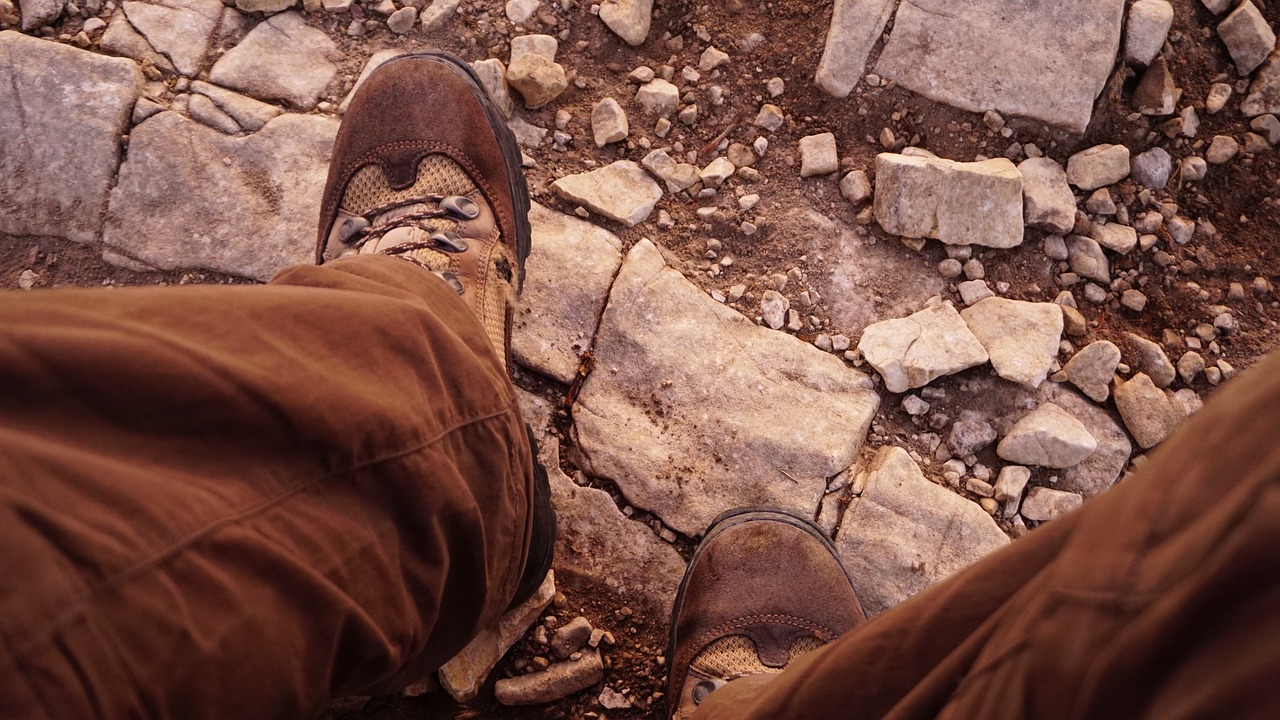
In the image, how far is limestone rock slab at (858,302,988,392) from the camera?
1.85 metres

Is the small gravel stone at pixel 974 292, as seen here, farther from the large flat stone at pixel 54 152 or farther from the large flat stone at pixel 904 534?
the large flat stone at pixel 54 152

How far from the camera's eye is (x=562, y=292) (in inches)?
79.1

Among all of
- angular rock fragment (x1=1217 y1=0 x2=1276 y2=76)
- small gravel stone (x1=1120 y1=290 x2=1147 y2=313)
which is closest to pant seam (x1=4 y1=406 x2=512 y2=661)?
small gravel stone (x1=1120 y1=290 x2=1147 y2=313)

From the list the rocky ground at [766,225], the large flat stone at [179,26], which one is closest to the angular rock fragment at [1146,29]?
the rocky ground at [766,225]

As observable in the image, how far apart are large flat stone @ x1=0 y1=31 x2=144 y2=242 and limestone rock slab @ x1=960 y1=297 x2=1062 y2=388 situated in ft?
7.86

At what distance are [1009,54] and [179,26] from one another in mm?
2384

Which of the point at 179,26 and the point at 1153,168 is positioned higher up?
the point at 179,26

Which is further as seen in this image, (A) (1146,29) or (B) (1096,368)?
(A) (1146,29)

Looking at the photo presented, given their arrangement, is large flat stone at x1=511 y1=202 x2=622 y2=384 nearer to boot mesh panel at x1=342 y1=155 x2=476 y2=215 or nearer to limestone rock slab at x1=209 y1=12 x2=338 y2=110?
boot mesh panel at x1=342 y1=155 x2=476 y2=215

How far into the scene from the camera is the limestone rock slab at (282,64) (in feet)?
7.12

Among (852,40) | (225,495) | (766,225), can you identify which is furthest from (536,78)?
(225,495)

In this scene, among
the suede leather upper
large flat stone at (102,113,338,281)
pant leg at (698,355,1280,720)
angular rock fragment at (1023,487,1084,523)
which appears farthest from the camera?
large flat stone at (102,113,338,281)

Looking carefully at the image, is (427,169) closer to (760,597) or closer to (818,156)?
(818,156)

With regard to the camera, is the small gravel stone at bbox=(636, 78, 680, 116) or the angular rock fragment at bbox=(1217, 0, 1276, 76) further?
the small gravel stone at bbox=(636, 78, 680, 116)
